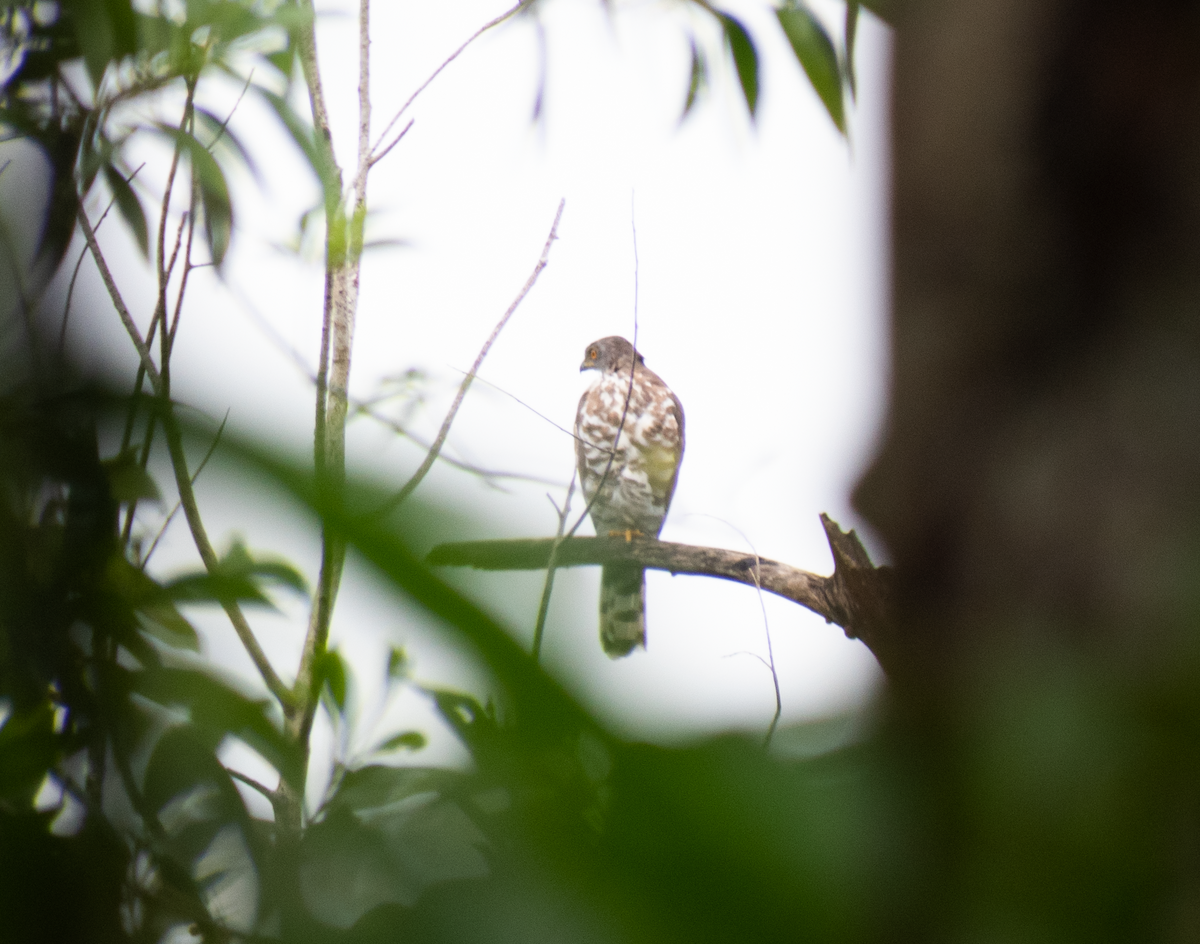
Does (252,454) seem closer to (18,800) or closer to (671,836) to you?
(671,836)

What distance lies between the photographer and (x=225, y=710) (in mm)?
219

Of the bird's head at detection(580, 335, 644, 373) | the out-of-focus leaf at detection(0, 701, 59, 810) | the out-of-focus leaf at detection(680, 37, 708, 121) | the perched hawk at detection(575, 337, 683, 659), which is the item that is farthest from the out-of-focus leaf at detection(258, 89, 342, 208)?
the bird's head at detection(580, 335, 644, 373)

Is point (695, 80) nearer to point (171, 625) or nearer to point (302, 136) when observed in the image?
point (302, 136)

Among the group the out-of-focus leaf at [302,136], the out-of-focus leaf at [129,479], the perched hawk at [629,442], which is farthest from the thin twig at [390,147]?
the perched hawk at [629,442]

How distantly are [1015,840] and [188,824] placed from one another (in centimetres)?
36

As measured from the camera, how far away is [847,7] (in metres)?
0.70

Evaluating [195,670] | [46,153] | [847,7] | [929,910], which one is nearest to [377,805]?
[195,670]

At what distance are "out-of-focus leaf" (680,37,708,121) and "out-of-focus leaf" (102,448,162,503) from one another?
0.70 metres

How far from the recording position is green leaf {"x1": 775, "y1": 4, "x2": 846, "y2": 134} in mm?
768

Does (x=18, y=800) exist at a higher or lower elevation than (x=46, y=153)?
lower

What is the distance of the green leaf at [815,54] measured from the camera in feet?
2.52

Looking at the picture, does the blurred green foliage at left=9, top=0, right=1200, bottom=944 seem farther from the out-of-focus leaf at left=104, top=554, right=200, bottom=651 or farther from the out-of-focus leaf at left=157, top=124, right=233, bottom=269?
the out-of-focus leaf at left=157, top=124, right=233, bottom=269

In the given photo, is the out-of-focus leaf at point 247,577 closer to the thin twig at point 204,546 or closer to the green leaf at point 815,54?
the thin twig at point 204,546

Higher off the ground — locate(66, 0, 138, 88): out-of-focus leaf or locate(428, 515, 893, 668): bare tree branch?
locate(66, 0, 138, 88): out-of-focus leaf
